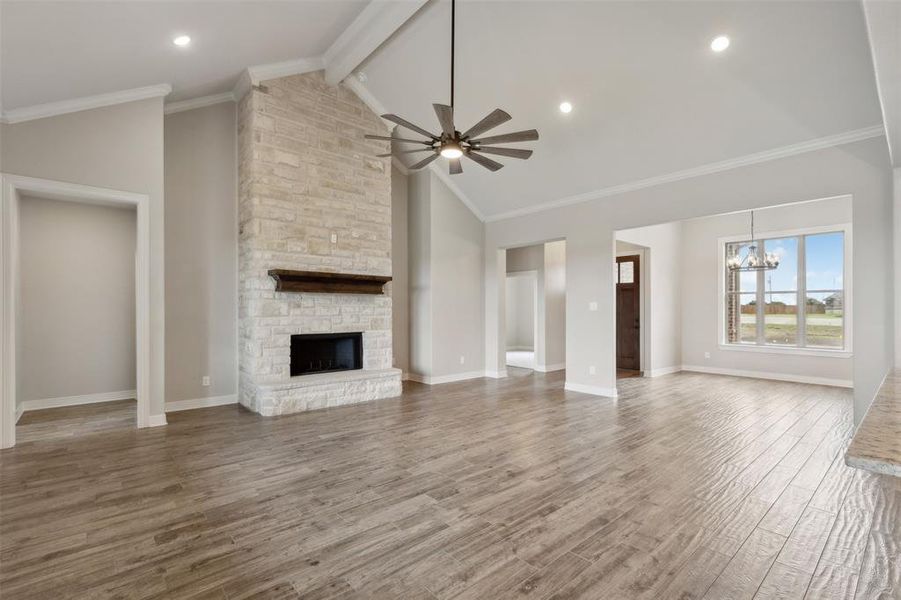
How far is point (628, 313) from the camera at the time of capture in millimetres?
8586

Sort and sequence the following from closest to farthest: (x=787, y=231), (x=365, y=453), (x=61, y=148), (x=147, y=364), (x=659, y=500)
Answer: (x=659, y=500) < (x=365, y=453) < (x=61, y=148) < (x=147, y=364) < (x=787, y=231)

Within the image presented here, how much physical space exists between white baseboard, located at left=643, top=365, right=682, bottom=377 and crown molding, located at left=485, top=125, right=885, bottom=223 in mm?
3722

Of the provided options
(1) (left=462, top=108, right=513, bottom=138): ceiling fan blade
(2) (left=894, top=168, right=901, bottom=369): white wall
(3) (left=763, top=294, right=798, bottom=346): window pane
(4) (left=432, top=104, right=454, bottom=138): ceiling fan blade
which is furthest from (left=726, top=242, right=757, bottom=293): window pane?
(4) (left=432, top=104, right=454, bottom=138): ceiling fan blade

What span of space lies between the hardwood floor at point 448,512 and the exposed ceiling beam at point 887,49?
2.52m

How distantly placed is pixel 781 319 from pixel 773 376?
110 cm

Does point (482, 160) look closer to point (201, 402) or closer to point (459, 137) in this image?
point (459, 137)

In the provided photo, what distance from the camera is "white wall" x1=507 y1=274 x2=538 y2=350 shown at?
13109mm

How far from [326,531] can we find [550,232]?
18.2 ft

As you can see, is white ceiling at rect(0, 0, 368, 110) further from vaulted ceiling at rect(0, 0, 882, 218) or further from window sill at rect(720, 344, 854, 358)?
window sill at rect(720, 344, 854, 358)

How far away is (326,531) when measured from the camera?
7.91ft

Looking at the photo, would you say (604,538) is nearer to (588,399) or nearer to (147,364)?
(588,399)

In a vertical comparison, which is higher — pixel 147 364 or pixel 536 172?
pixel 536 172

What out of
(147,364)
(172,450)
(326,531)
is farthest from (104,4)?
(326,531)

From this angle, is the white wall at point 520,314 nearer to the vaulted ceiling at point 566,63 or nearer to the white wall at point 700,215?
the white wall at point 700,215
